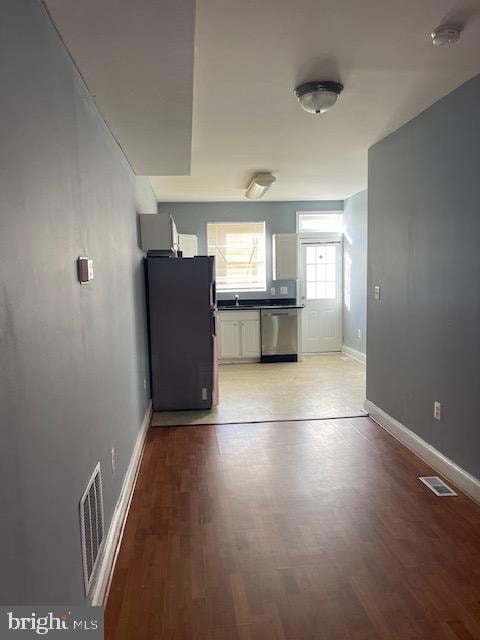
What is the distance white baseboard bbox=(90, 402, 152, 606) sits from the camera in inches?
77.2

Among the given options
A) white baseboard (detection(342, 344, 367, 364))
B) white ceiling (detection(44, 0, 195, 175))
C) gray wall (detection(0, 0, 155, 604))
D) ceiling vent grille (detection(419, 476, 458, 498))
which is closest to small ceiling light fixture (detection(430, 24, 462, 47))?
white ceiling (detection(44, 0, 195, 175))

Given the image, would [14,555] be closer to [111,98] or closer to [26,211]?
[26,211]

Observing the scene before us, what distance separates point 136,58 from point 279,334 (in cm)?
552

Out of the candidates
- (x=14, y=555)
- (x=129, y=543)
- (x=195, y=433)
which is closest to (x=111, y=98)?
(x=14, y=555)

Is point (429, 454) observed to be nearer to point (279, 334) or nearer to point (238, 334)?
point (279, 334)

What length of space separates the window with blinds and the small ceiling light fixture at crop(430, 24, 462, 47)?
540 centimetres

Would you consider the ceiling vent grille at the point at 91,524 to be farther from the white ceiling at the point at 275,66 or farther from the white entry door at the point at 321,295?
the white entry door at the point at 321,295

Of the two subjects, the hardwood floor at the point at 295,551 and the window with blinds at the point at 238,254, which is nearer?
the hardwood floor at the point at 295,551

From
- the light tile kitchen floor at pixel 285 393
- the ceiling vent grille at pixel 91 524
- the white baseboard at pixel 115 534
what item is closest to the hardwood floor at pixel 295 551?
the white baseboard at pixel 115 534

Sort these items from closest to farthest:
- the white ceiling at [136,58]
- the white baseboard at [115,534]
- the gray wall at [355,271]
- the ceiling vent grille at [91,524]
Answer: the white ceiling at [136,58]
the ceiling vent grille at [91,524]
the white baseboard at [115,534]
the gray wall at [355,271]

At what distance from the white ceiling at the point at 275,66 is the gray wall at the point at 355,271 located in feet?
9.18

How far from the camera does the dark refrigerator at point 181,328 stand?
181 inches

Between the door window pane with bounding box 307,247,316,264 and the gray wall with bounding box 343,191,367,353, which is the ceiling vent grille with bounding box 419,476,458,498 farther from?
the door window pane with bounding box 307,247,316,264

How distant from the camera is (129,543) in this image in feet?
7.93
